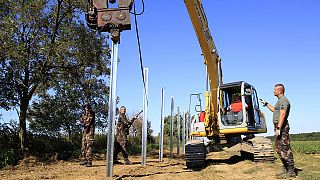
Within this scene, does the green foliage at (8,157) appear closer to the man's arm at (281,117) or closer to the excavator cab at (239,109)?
the excavator cab at (239,109)

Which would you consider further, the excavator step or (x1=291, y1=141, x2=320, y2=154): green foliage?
(x1=291, y1=141, x2=320, y2=154): green foliage

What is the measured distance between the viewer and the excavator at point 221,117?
10336 millimetres

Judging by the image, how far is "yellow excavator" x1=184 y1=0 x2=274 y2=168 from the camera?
407 inches

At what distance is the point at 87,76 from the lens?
15125 mm

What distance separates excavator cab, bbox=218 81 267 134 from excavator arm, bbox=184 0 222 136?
275 millimetres

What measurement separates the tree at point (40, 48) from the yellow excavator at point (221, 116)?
199 inches

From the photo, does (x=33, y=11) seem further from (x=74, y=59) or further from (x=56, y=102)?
(x=56, y=102)

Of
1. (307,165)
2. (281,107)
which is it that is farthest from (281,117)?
(307,165)

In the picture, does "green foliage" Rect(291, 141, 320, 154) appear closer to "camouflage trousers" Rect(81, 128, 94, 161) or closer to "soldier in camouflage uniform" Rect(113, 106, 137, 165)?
"soldier in camouflage uniform" Rect(113, 106, 137, 165)

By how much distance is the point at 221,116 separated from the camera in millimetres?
11141

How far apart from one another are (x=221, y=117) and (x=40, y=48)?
270 inches

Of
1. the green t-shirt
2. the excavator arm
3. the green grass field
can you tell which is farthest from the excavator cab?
the green t-shirt

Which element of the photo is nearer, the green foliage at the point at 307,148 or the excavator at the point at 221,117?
the excavator at the point at 221,117

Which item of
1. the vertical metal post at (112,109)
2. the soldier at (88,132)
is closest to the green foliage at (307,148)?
the soldier at (88,132)
